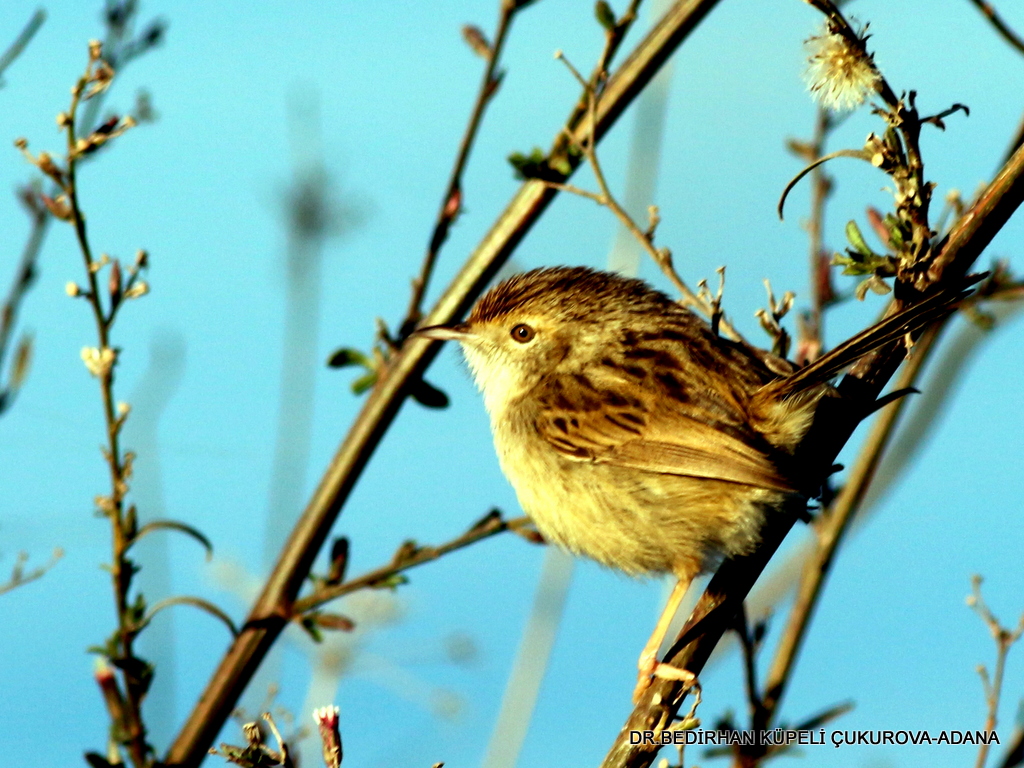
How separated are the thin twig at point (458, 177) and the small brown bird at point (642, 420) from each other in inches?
5.3

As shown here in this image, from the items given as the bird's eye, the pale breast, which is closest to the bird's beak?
the bird's eye

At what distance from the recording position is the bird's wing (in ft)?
12.4

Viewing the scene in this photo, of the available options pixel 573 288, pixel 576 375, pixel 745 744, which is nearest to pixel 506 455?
pixel 576 375

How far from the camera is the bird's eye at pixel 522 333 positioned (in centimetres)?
493

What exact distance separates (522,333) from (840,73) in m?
2.18

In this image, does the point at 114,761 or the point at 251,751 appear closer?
the point at 251,751

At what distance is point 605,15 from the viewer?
157 inches

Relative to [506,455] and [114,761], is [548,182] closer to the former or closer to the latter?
[506,455]

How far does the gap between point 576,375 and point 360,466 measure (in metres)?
0.92

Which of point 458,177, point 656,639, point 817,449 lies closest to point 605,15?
point 458,177

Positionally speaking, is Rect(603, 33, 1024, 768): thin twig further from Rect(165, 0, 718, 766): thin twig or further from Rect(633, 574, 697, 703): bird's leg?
Rect(165, 0, 718, 766): thin twig

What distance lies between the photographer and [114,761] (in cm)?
369

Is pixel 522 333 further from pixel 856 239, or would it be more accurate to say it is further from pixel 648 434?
pixel 856 239

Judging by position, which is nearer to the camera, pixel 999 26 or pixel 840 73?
pixel 840 73
